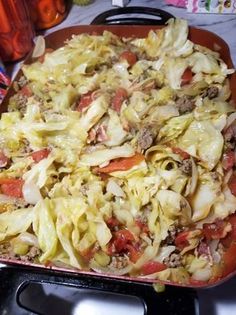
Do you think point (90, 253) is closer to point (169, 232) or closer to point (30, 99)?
point (169, 232)

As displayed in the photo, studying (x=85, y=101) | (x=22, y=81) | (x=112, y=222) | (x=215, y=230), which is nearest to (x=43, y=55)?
(x=22, y=81)

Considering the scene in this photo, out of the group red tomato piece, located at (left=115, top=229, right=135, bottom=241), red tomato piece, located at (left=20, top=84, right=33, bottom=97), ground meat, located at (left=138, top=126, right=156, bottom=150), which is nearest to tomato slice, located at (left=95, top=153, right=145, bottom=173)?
ground meat, located at (left=138, top=126, right=156, bottom=150)

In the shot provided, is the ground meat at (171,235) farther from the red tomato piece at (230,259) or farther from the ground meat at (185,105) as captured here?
the ground meat at (185,105)

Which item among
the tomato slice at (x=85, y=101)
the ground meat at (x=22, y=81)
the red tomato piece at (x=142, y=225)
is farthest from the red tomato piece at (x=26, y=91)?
the red tomato piece at (x=142, y=225)

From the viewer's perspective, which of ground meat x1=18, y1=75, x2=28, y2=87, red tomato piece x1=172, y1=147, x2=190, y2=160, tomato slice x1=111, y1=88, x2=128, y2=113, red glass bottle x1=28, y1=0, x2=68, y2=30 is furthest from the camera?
red glass bottle x1=28, y1=0, x2=68, y2=30

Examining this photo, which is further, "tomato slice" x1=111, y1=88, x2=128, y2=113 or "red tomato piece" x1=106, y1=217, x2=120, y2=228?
"tomato slice" x1=111, y1=88, x2=128, y2=113

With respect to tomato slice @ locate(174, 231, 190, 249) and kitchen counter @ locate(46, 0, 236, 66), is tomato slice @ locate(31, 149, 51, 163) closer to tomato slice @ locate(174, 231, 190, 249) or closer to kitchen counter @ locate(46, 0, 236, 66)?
tomato slice @ locate(174, 231, 190, 249)
